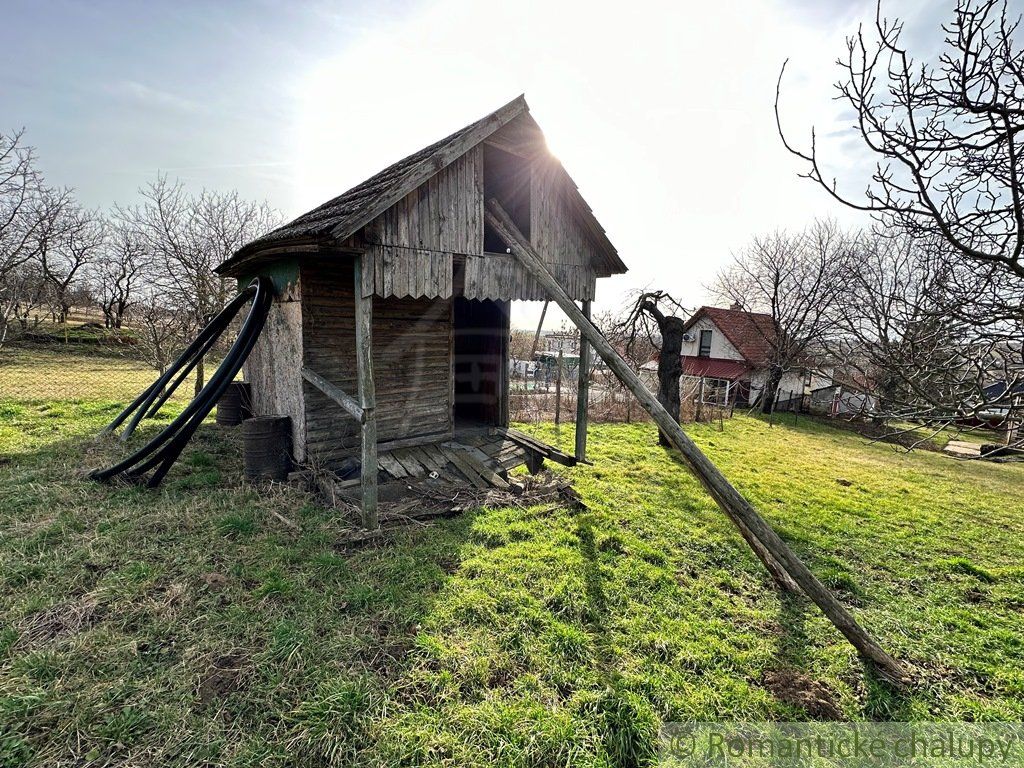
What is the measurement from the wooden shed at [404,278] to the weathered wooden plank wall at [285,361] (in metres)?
0.03

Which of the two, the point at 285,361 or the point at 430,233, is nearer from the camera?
the point at 430,233

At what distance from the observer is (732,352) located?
28453 mm

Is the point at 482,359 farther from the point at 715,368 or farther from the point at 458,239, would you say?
the point at 715,368

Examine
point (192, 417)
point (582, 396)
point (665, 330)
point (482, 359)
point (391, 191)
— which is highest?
point (391, 191)

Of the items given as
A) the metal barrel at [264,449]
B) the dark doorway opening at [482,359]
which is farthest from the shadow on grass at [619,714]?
the dark doorway opening at [482,359]

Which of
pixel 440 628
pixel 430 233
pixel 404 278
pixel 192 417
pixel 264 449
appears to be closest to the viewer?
pixel 440 628

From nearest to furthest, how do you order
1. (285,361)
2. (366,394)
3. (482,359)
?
(366,394)
(285,361)
(482,359)

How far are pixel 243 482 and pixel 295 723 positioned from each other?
14.0 feet

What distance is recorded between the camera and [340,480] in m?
6.12

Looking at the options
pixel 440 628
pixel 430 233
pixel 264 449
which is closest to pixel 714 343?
pixel 430 233

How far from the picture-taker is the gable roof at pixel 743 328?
27.6 meters

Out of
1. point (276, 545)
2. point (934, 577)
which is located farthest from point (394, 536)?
point (934, 577)

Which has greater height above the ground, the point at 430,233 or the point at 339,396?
the point at 430,233

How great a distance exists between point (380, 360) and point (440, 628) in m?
4.47
